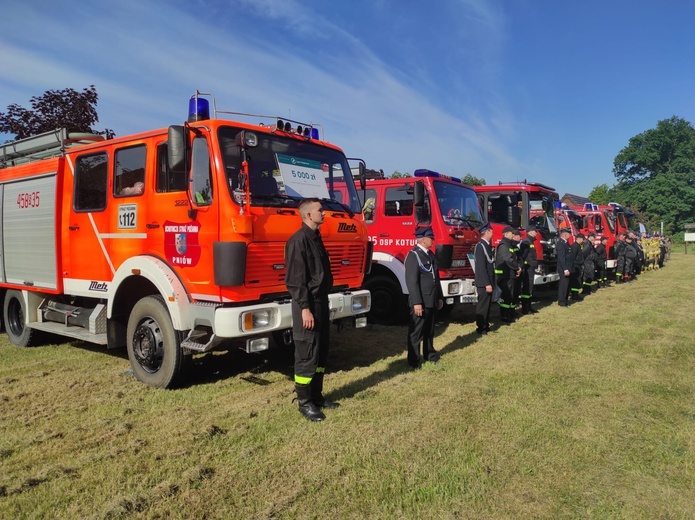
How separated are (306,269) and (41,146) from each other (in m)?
4.93

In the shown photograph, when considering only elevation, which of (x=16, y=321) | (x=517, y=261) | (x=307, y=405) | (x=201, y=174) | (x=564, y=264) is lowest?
(x=307, y=405)

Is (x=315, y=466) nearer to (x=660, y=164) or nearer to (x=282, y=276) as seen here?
(x=282, y=276)

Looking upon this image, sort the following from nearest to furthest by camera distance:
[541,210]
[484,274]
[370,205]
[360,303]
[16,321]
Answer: [360,303], [16,321], [484,274], [370,205], [541,210]

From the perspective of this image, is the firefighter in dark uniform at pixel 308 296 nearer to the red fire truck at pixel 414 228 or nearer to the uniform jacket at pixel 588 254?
the red fire truck at pixel 414 228

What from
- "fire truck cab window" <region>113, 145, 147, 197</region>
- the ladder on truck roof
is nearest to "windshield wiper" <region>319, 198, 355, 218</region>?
"fire truck cab window" <region>113, 145, 147, 197</region>

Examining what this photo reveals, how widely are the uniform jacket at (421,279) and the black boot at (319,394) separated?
1692 millimetres

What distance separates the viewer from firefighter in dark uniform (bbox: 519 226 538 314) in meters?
9.77

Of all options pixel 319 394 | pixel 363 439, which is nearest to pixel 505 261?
pixel 319 394

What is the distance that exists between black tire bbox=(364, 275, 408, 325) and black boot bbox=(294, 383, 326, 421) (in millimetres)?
4224

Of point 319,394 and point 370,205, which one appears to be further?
point 370,205

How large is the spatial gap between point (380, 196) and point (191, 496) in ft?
21.0

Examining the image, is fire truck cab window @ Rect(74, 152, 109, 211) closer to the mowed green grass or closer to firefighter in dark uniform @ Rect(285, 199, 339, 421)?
the mowed green grass

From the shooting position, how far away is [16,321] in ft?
23.8

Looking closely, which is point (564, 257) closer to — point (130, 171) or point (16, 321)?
point (130, 171)
